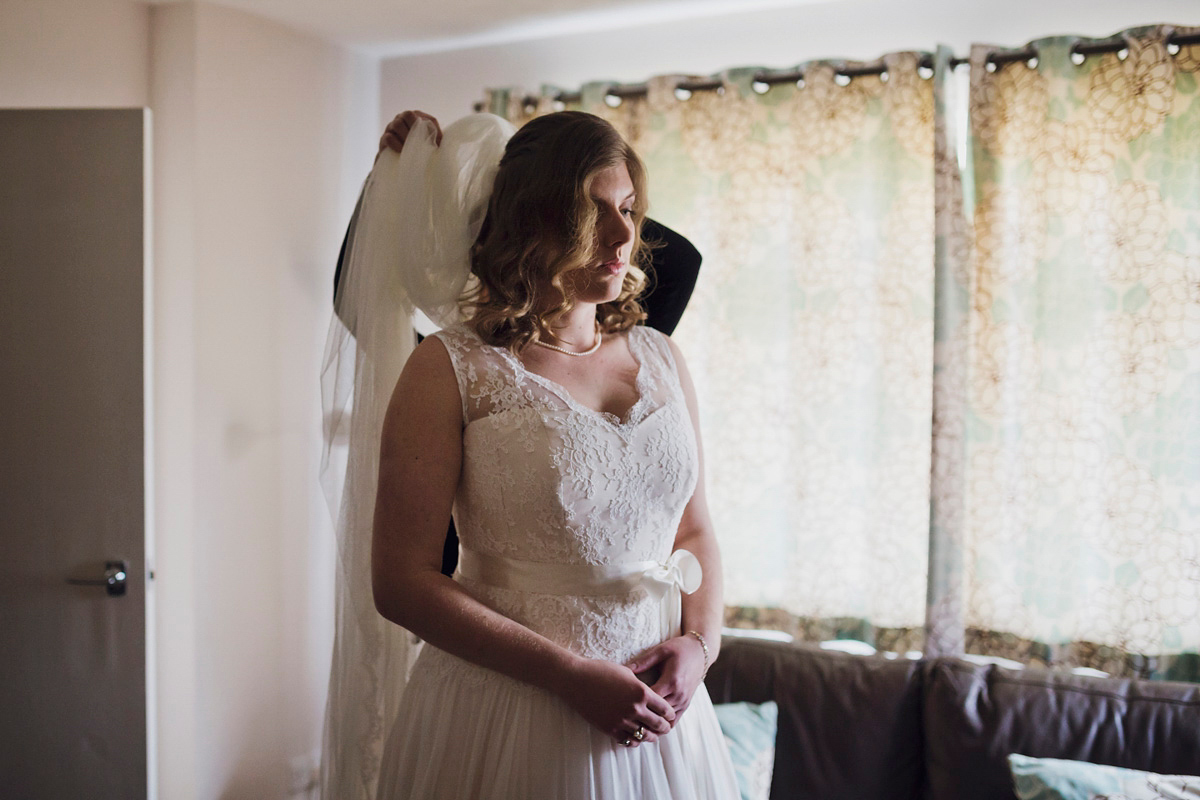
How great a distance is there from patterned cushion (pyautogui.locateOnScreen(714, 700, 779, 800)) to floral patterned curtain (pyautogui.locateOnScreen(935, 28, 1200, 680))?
0.59 meters

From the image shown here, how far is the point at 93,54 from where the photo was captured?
231 centimetres

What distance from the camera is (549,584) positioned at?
3.97 feet

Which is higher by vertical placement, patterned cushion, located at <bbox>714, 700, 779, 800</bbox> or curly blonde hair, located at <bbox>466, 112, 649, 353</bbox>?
curly blonde hair, located at <bbox>466, 112, 649, 353</bbox>

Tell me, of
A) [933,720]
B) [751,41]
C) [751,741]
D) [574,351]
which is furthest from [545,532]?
[751,41]

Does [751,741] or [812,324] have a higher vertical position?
[812,324]

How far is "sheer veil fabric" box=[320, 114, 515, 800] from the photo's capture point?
137cm

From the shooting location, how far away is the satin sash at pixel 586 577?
1209 millimetres

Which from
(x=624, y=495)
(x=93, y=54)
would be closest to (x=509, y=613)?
(x=624, y=495)

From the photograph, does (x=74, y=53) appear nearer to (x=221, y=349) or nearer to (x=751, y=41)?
(x=221, y=349)

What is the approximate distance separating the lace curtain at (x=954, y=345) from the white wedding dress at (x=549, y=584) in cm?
118

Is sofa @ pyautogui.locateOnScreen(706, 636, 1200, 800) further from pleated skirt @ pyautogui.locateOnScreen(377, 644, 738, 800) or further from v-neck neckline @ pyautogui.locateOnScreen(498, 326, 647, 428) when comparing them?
v-neck neckline @ pyautogui.locateOnScreen(498, 326, 647, 428)

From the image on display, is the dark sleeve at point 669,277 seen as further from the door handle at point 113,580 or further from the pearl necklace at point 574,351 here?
the door handle at point 113,580

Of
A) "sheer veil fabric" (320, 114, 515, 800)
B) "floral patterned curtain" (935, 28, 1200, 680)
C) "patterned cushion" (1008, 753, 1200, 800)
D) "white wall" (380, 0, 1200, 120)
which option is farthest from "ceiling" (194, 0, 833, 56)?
"patterned cushion" (1008, 753, 1200, 800)

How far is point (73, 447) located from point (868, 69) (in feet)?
7.30
